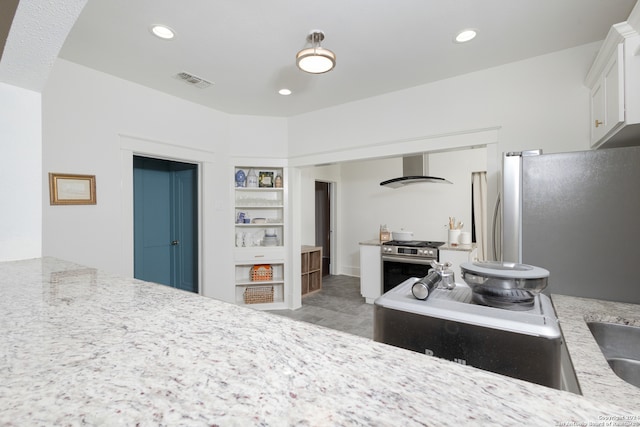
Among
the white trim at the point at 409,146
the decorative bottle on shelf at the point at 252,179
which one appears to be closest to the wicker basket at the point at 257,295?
the decorative bottle on shelf at the point at 252,179

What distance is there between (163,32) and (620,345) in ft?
10.6

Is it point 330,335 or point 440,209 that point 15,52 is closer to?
point 330,335

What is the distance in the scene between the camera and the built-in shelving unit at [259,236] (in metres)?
3.93

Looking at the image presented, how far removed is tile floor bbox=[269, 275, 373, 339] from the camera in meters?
3.48

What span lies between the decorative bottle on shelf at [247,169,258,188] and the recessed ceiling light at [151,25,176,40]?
2.04m

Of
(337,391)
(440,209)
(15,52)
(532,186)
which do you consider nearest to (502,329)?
(337,391)

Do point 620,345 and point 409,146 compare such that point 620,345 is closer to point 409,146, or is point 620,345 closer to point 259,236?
point 409,146

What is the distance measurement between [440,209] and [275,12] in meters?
4.31

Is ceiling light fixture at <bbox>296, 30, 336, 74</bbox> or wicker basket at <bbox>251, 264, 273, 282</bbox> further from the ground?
ceiling light fixture at <bbox>296, 30, 336, 74</bbox>

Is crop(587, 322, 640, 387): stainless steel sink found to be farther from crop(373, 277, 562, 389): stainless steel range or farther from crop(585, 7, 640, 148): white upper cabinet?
crop(585, 7, 640, 148): white upper cabinet

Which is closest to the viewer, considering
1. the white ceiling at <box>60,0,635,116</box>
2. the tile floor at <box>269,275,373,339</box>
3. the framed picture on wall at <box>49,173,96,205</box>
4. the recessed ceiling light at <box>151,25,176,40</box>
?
the white ceiling at <box>60,0,635,116</box>

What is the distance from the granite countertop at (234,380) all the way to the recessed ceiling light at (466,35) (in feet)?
7.80

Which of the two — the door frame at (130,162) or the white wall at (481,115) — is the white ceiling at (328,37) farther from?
the door frame at (130,162)

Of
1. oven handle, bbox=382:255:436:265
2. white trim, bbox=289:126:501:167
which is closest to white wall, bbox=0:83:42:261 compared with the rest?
white trim, bbox=289:126:501:167
